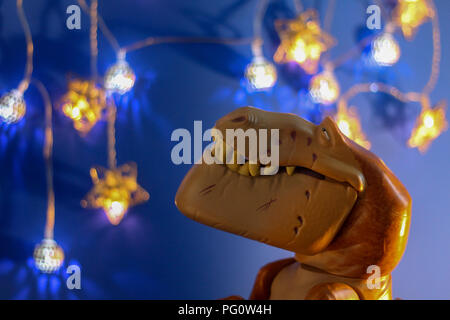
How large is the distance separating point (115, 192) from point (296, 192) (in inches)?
37.2

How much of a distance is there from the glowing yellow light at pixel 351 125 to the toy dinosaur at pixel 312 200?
2.96 feet

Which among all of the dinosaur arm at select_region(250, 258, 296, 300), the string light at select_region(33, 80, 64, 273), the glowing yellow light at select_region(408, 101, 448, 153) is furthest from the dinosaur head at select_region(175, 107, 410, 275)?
the glowing yellow light at select_region(408, 101, 448, 153)

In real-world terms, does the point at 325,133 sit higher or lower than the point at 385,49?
lower

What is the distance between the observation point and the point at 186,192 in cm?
77

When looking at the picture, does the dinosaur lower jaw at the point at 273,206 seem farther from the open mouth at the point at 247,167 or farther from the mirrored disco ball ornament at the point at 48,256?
the mirrored disco ball ornament at the point at 48,256

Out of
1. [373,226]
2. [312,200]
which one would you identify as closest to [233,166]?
[312,200]

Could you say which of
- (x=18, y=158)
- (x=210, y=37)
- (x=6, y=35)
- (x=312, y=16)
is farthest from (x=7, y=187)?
(x=312, y=16)

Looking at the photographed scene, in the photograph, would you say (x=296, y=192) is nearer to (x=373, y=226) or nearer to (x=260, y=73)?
(x=373, y=226)

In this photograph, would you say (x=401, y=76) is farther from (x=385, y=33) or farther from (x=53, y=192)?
(x=53, y=192)

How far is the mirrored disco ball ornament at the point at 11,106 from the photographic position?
148 cm

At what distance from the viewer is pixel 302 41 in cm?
162

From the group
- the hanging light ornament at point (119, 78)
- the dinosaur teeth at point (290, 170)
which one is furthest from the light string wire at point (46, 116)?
the dinosaur teeth at point (290, 170)

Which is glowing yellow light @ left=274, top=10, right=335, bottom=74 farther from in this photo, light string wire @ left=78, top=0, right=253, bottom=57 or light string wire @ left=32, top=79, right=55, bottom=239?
light string wire @ left=32, top=79, right=55, bottom=239

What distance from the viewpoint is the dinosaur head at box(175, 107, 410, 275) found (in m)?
0.75
